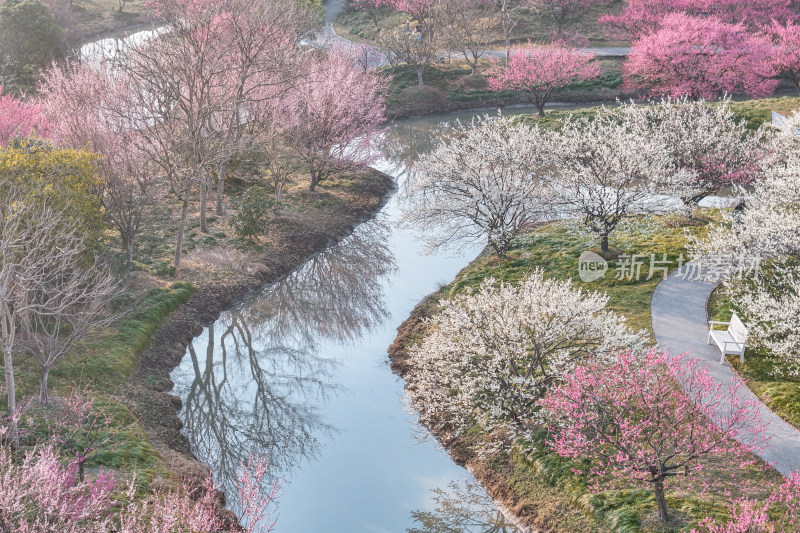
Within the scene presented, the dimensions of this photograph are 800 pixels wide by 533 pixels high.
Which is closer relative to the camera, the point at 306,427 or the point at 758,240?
the point at 306,427

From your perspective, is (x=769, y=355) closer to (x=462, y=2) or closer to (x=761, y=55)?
(x=761, y=55)

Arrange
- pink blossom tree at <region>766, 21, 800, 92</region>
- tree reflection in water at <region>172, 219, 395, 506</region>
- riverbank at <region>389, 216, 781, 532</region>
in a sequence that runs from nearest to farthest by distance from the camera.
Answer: riverbank at <region>389, 216, 781, 532</region>, tree reflection in water at <region>172, 219, 395, 506</region>, pink blossom tree at <region>766, 21, 800, 92</region>

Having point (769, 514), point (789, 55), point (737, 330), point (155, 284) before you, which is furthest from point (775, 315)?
point (789, 55)

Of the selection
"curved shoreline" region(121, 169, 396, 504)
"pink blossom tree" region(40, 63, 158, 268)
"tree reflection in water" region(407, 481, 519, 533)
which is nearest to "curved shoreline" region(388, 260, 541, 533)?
"tree reflection in water" region(407, 481, 519, 533)

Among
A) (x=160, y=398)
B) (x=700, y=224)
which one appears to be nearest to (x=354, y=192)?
(x=700, y=224)

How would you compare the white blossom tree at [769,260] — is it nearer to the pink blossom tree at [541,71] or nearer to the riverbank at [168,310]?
the riverbank at [168,310]

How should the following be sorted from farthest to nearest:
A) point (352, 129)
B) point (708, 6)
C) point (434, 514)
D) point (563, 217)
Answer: point (708, 6)
point (352, 129)
point (563, 217)
point (434, 514)

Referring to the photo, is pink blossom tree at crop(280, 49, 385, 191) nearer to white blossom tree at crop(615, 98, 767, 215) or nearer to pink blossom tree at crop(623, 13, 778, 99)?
white blossom tree at crop(615, 98, 767, 215)
